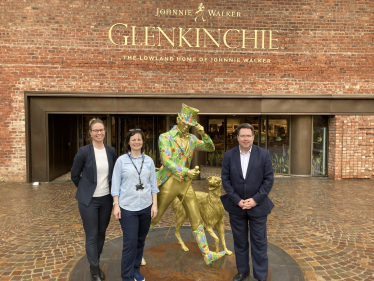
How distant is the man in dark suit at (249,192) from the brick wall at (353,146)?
7.67 m

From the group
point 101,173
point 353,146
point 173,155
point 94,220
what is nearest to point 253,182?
point 173,155

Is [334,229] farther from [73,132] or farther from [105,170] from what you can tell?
[73,132]

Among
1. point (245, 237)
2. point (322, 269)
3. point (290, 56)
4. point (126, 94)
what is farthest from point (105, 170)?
point (290, 56)

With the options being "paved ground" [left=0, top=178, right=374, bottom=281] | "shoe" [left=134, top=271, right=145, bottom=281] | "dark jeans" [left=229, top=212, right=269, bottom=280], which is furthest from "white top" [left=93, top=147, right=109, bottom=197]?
"dark jeans" [left=229, top=212, right=269, bottom=280]

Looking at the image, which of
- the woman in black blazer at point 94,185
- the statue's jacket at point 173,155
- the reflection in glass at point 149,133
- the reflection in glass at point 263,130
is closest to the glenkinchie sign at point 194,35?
the reflection in glass at point 263,130

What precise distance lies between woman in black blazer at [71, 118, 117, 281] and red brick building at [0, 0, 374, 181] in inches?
236

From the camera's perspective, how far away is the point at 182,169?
3.40m

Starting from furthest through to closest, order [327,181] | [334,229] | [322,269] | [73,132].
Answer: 1. [73,132]
2. [327,181]
3. [334,229]
4. [322,269]

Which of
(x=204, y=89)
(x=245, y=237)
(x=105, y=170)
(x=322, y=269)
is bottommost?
(x=322, y=269)

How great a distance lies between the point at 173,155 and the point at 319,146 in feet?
27.3

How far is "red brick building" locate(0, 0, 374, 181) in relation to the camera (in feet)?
28.3

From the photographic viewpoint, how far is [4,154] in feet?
28.8

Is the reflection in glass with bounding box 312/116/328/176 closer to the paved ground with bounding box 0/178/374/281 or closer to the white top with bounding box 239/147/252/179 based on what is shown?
the paved ground with bounding box 0/178/374/281

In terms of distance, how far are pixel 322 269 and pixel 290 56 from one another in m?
7.31
